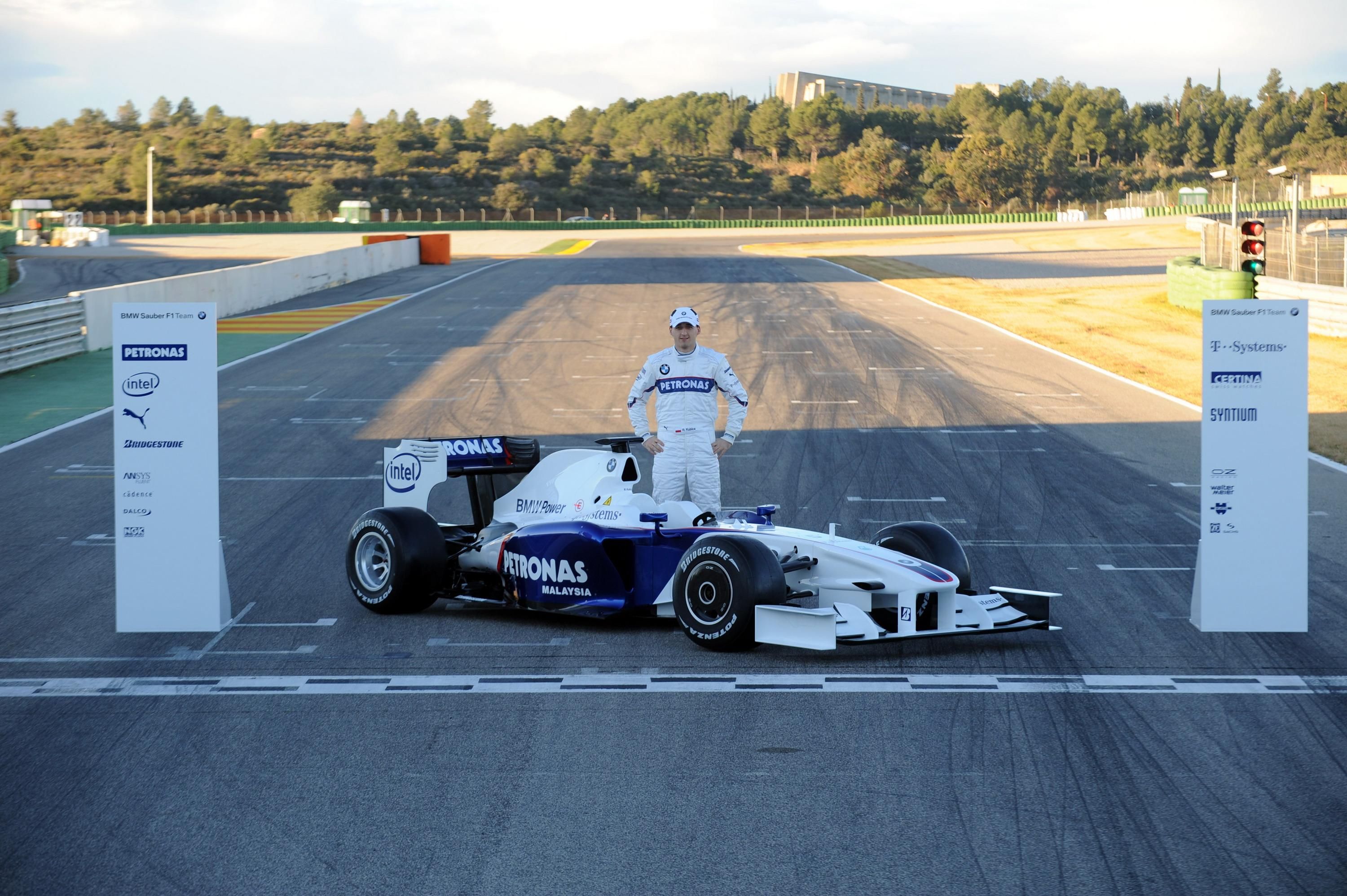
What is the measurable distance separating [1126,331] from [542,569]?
Answer: 76.1 feet

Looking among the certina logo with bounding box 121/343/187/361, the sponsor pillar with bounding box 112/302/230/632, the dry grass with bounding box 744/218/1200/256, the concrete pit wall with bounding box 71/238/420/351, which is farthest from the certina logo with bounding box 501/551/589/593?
the dry grass with bounding box 744/218/1200/256

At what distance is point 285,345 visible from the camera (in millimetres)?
27125

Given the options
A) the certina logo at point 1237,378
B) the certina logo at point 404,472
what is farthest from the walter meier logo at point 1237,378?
the certina logo at point 404,472

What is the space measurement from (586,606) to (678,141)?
188 metres

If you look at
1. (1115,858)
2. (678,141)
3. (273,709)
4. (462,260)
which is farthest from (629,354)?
(678,141)

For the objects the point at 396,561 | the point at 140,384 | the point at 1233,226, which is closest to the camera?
the point at 140,384

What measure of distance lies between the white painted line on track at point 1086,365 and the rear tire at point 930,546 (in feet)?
25.8

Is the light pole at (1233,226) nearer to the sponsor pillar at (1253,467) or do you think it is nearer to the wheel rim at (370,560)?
the sponsor pillar at (1253,467)

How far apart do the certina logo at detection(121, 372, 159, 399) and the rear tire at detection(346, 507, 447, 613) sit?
1.64m

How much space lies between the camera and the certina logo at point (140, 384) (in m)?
→ 8.80

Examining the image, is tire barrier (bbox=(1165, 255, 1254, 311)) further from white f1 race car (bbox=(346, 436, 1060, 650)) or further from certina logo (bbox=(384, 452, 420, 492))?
certina logo (bbox=(384, 452, 420, 492))

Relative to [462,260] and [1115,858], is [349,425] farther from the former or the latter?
[462,260]

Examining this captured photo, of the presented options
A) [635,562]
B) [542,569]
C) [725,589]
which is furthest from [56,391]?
[725,589]

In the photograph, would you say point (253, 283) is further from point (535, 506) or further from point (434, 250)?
point (535, 506)
